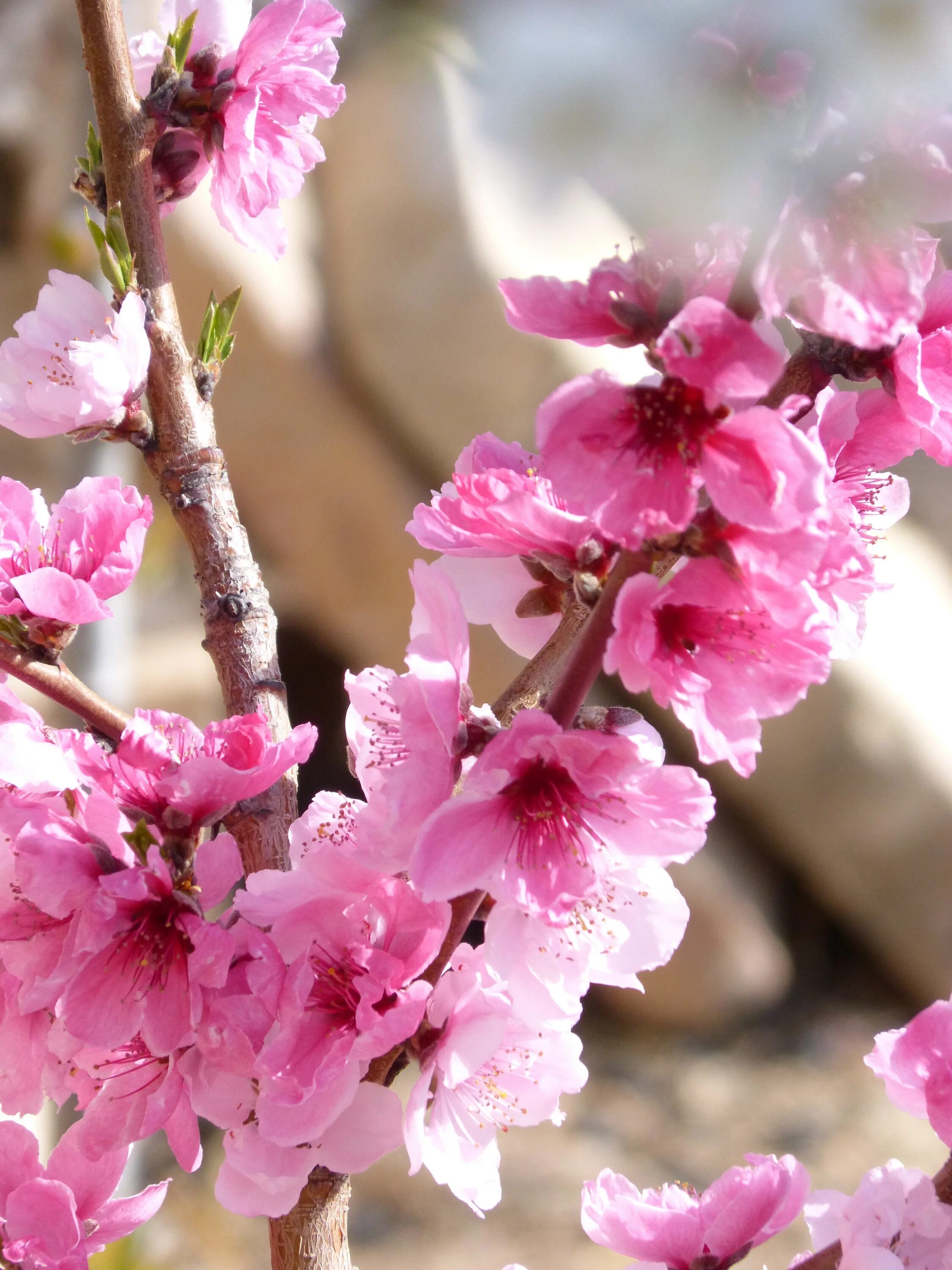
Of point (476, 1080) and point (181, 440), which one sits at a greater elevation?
point (181, 440)

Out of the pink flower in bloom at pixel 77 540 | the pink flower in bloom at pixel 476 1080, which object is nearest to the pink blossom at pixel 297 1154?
the pink flower in bloom at pixel 476 1080

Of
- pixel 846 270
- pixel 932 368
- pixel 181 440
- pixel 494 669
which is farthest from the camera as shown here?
pixel 494 669

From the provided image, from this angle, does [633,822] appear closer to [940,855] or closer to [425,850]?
[425,850]

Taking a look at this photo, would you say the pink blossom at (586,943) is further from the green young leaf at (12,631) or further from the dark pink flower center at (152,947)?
the green young leaf at (12,631)

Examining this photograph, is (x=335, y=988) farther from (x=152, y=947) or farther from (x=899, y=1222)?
(x=899, y=1222)

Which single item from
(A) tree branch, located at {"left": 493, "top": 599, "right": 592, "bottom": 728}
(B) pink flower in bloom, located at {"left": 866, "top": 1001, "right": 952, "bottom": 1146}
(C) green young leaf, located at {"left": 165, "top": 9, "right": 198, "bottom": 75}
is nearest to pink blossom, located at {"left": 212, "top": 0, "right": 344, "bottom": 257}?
(C) green young leaf, located at {"left": 165, "top": 9, "right": 198, "bottom": 75}

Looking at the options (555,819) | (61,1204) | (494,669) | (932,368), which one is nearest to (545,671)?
(555,819)

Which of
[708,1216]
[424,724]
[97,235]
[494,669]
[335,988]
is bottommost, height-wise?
[494,669]
